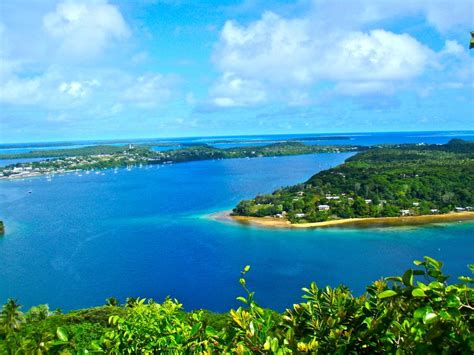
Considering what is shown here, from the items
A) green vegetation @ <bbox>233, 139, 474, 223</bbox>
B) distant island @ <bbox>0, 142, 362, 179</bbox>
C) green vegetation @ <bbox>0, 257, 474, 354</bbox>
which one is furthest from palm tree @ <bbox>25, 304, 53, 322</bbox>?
distant island @ <bbox>0, 142, 362, 179</bbox>

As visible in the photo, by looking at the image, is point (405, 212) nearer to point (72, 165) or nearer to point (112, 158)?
point (72, 165)

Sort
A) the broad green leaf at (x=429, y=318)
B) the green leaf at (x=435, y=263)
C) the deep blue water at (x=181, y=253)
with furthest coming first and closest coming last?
the deep blue water at (x=181, y=253) < the green leaf at (x=435, y=263) < the broad green leaf at (x=429, y=318)

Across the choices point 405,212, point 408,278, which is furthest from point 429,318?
point 405,212

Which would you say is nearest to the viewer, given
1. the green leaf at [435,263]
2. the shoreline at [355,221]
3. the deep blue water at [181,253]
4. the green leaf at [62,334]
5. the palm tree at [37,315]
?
the green leaf at [435,263]

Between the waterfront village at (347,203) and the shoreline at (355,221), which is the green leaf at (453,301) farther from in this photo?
the waterfront village at (347,203)

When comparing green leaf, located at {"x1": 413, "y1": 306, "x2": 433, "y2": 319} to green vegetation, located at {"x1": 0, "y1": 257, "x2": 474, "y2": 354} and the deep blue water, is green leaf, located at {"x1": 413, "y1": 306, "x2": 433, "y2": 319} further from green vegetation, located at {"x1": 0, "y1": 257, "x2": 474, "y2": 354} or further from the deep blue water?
the deep blue water

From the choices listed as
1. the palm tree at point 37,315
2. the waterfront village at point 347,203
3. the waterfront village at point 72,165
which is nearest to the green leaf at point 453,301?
the palm tree at point 37,315
